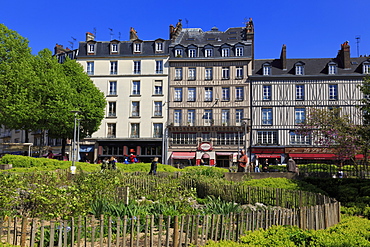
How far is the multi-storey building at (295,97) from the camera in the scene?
41.1 meters

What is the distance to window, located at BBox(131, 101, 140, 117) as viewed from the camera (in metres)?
45.3

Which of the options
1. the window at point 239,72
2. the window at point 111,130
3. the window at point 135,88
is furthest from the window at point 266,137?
the window at point 111,130

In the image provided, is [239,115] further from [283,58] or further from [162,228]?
[162,228]

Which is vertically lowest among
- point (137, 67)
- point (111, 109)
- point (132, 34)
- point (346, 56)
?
point (111, 109)

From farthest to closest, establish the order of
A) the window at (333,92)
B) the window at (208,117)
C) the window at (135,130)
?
the window at (135,130), the window at (208,117), the window at (333,92)

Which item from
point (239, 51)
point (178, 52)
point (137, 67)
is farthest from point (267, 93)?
point (137, 67)

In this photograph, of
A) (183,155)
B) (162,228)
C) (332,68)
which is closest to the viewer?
(162,228)

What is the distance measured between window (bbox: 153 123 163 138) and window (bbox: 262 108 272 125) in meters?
12.2

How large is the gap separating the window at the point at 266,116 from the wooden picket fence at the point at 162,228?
34960 mm

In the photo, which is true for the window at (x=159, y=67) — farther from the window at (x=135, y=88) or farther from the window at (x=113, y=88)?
the window at (x=113, y=88)

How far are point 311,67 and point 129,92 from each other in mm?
22346

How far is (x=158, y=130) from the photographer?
146 feet

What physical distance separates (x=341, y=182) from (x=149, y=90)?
32726 millimetres

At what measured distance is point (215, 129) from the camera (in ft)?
141
